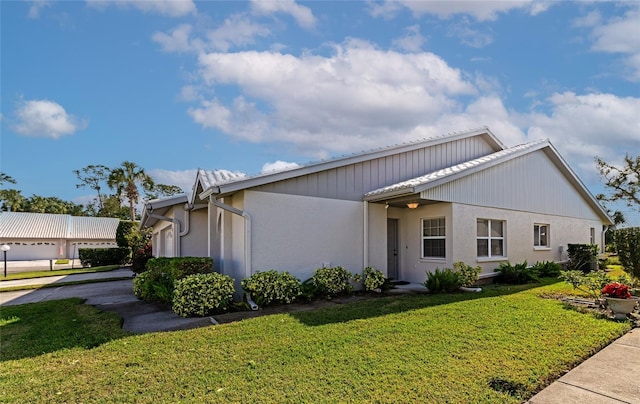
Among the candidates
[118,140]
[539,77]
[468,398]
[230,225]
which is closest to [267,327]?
[468,398]

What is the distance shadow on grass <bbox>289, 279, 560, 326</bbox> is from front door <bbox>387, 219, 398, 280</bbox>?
9.08 ft

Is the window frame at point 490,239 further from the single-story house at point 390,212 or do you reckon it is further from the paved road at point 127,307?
the paved road at point 127,307

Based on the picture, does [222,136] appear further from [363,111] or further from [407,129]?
[407,129]

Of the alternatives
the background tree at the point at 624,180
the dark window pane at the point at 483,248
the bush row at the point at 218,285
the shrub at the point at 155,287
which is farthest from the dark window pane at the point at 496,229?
the background tree at the point at 624,180

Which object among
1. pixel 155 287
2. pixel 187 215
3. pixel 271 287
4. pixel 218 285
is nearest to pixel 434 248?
pixel 271 287

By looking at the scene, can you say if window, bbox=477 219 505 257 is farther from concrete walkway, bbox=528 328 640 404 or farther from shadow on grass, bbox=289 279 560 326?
concrete walkway, bbox=528 328 640 404

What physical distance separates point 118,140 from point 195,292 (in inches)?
332

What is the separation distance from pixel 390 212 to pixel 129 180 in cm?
3649

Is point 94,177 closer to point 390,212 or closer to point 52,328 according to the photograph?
point 52,328

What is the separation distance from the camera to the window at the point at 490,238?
1219cm

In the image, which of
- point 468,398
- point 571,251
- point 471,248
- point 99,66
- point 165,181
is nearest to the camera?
point 468,398

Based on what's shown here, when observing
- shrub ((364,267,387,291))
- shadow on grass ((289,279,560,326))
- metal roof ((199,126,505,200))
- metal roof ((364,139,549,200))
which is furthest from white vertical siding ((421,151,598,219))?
shadow on grass ((289,279,560,326))

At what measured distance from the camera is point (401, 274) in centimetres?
1254

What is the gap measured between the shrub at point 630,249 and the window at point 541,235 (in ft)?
9.99
